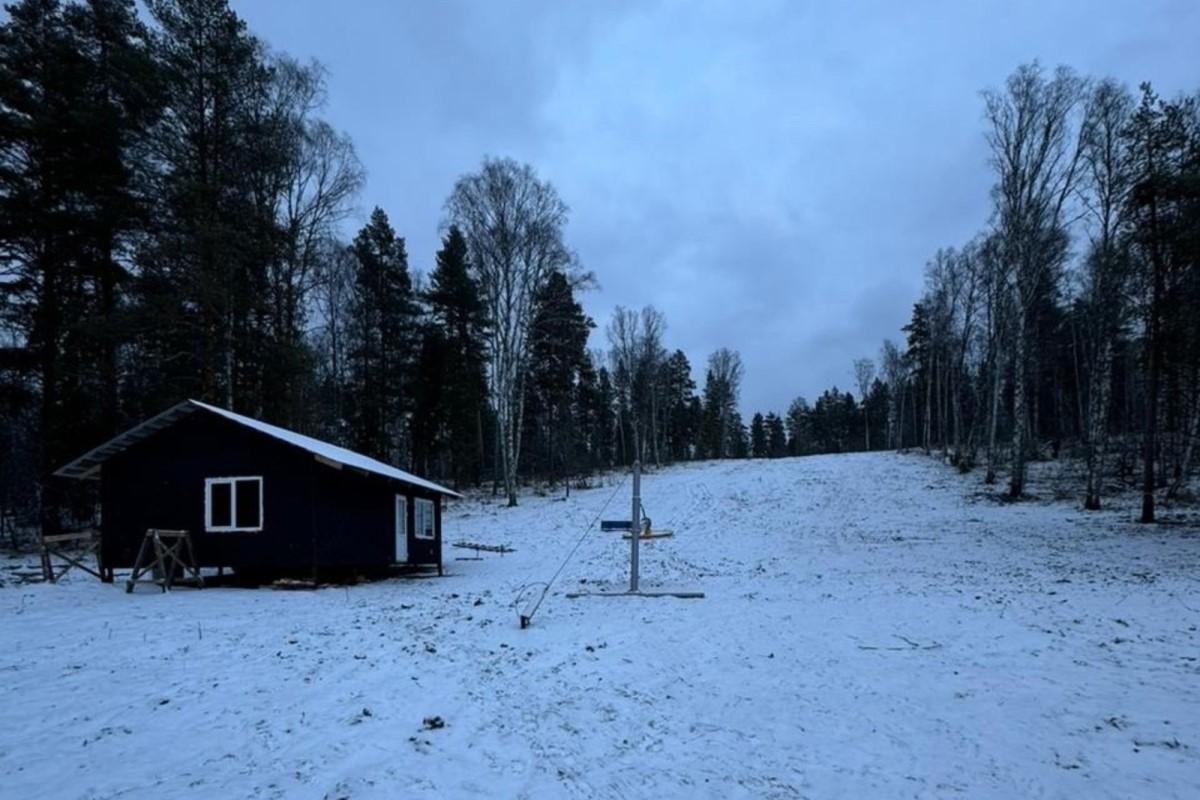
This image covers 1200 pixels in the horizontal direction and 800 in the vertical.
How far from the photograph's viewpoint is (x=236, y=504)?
15.7 meters

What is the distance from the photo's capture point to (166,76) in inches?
755

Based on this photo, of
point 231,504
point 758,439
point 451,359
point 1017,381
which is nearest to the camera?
point 231,504

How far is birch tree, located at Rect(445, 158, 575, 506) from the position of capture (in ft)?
102

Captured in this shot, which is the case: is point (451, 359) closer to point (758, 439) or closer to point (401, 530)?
point (401, 530)

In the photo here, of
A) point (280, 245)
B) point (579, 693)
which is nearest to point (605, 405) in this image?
point (280, 245)

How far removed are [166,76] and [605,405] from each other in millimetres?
48415

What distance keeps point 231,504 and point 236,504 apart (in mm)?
109

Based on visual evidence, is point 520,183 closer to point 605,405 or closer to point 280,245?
point 280,245

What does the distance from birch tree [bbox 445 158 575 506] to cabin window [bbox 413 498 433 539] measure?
9440 mm

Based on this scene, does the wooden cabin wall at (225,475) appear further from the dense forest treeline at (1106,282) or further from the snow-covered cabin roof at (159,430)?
the dense forest treeline at (1106,282)

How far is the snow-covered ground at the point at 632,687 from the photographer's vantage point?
516 centimetres

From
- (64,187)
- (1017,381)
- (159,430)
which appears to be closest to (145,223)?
(64,187)

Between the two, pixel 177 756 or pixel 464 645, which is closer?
pixel 177 756

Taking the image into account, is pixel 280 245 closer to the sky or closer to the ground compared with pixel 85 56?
closer to the ground
